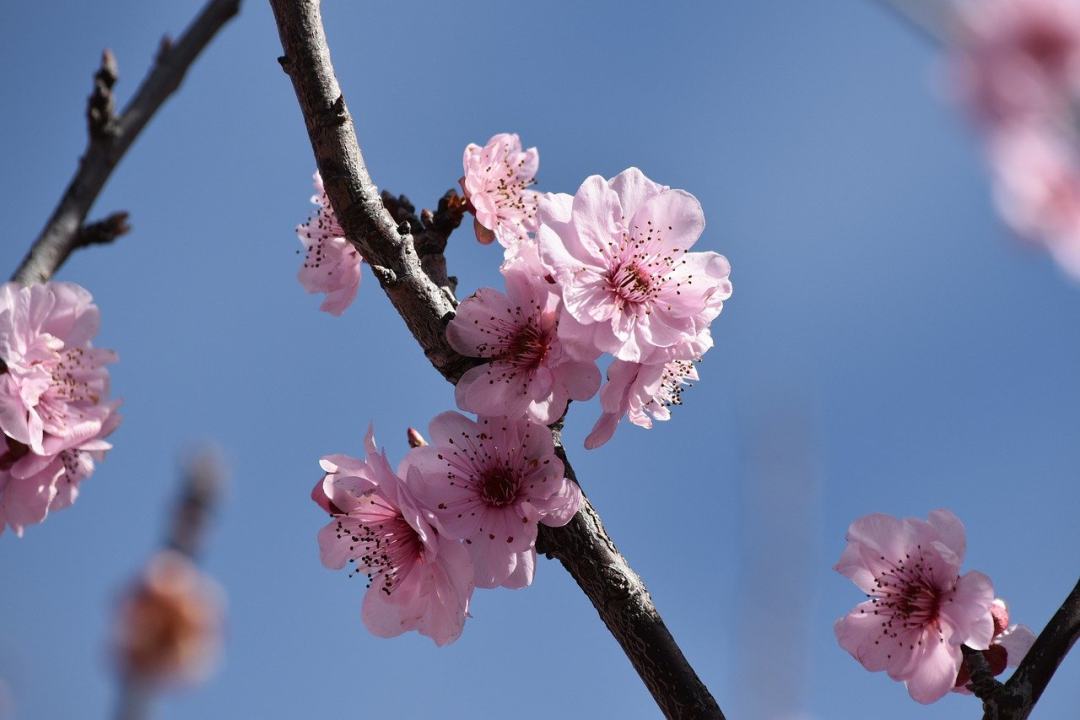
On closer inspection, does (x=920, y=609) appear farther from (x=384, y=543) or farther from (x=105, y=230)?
(x=105, y=230)

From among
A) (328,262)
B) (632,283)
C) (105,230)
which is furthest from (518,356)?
(105,230)

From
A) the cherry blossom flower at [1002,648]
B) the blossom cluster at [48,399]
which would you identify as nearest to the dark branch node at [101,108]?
the blossom cluster at [48,399]

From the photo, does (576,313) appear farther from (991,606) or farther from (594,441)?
(991,606)

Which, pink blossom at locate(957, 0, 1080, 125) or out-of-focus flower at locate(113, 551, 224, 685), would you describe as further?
pink blossom at locate(957, 0, 1080, 125)

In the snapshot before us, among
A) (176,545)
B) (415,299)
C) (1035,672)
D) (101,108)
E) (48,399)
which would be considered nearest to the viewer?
(176,545)

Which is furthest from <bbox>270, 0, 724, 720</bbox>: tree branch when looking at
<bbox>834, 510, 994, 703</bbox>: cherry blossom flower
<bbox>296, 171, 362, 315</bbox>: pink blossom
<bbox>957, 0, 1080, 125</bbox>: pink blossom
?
<bbox>957, 0, 1080, 125</bbox>: pink blossom

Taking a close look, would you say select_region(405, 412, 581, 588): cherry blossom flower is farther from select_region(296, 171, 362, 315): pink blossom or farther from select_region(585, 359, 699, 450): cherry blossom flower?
select_region(296, 171, 362, 315): pink blossom
